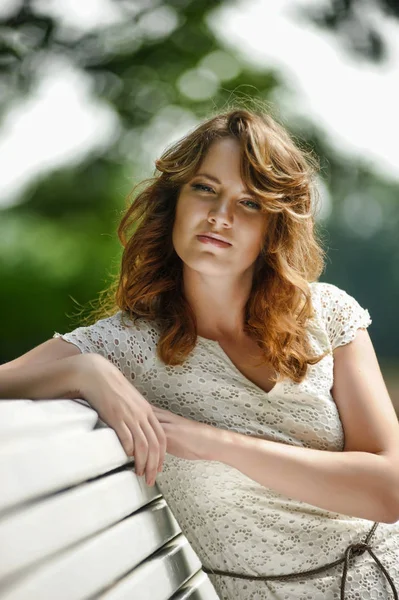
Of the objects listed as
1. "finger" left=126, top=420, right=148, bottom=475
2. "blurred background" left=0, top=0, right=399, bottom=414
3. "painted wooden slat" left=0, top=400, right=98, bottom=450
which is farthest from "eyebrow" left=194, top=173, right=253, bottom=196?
"blurred background" left=0, top=0, right=399, bottom=414

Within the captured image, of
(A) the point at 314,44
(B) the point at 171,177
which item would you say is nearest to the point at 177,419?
(B) the point at 171,177

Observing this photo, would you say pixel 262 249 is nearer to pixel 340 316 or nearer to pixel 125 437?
pixel 340 316

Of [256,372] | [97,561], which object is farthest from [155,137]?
[97,561]

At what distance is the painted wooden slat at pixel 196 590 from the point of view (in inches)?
51.6

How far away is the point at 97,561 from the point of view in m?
1.01

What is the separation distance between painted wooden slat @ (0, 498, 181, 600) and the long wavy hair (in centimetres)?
63

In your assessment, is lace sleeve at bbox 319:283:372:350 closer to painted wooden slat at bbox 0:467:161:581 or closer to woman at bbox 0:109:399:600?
woman at bbox 0:109:399:600

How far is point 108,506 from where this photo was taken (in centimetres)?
110

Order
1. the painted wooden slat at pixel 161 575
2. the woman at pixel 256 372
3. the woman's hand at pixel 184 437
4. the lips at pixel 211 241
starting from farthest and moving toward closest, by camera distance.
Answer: the lips at pixel 211 241 → the woman at pixel 256 372 → the woman's hand at pixel 184 437 → the painted wooden slat at pixel 161 575

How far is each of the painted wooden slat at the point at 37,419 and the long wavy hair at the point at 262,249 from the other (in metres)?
0.73

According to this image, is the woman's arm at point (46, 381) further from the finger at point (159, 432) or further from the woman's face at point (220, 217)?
the woman's face at point (220, 217)

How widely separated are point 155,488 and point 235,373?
56cm

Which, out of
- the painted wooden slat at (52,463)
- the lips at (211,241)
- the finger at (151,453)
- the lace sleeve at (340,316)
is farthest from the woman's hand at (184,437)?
the lace sleeve at (340,316)

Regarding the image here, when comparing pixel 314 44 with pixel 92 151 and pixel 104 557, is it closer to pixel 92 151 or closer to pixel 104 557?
pixel 92 151
